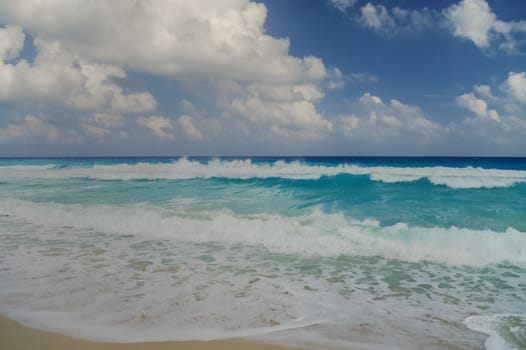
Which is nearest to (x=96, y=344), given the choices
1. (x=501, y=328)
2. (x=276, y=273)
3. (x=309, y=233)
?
(x=276, y=273)

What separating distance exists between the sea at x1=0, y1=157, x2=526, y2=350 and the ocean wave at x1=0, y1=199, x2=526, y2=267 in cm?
Answer: 6

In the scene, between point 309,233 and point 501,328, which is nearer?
point 501,328

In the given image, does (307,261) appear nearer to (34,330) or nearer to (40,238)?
(34,330)

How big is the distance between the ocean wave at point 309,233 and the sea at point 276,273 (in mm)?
60

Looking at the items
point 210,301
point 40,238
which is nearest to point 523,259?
point 210,301

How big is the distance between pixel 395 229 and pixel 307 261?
13.9ft

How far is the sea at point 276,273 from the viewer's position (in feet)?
14.5

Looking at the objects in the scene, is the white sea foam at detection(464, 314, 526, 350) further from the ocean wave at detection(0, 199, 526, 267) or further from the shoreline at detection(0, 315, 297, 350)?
the ocean wave at detection(0, 199, 526, 267)

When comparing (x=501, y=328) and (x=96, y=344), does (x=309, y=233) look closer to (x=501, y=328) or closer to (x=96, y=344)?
(x=501, y=328)

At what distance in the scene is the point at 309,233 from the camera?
10539 millimetres

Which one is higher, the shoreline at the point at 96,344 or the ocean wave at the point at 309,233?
the shoreline at the point at 96,344

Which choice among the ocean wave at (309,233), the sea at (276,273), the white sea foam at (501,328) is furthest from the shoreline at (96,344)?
the ocean wave at (309,233)

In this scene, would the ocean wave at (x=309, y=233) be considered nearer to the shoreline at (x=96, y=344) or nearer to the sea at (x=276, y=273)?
the sea at (x=276, y=273)

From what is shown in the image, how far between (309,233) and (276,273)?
12.2 feet
